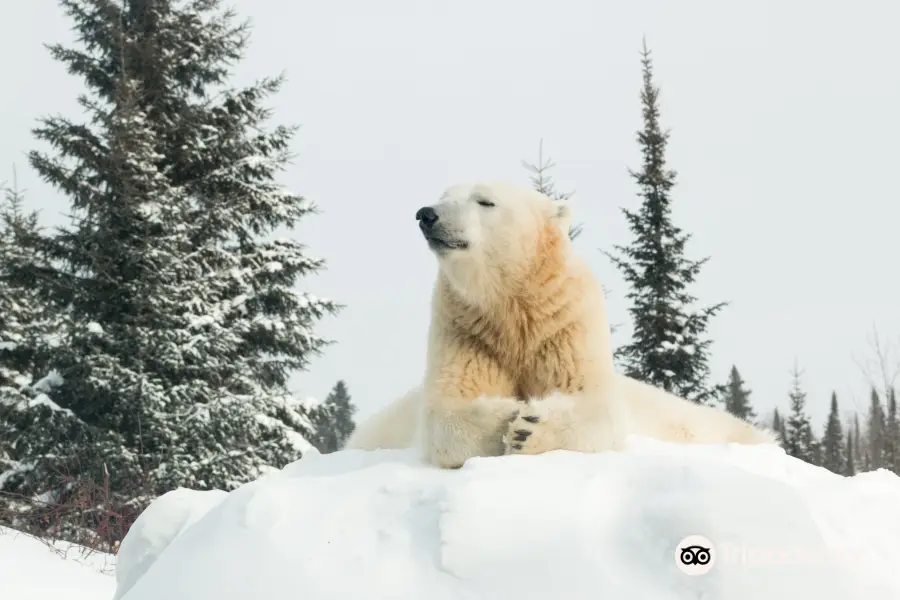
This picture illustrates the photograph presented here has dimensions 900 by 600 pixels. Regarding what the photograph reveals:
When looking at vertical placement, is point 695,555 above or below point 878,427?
below

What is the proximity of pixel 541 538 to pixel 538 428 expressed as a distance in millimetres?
1002

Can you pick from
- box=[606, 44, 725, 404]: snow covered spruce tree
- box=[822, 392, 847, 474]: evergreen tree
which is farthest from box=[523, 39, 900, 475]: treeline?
box=[822, 392, 847, 474]: evergreen tree

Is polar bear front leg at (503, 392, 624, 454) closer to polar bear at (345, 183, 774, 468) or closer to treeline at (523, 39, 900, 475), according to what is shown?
polar bear at (345, 183, 774, 468)

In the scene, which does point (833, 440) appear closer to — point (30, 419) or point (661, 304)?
point (661, 304)

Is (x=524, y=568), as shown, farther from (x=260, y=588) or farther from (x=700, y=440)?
(x=700, y=440)

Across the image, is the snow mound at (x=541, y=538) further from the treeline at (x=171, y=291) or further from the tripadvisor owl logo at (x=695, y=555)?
the treeline at (x=171, y=291)

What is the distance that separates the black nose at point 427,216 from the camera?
157 inches

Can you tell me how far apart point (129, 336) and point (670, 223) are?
12.2 meters

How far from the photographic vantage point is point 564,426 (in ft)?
11.7

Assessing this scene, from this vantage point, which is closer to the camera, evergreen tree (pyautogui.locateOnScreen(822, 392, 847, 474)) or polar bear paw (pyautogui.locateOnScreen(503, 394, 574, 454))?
polar bear paw (pyautogui.locateOnScreen(503, 394, 574, 454))

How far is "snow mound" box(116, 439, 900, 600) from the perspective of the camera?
2.37 meters

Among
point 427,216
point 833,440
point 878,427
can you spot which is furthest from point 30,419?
point 833,440

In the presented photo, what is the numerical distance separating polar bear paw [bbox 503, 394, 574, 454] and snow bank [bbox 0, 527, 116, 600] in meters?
3.90

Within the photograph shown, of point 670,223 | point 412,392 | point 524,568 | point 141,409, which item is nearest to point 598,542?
point 524,568
